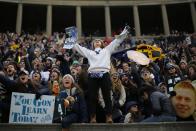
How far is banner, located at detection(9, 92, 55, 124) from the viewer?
9750 millimetres

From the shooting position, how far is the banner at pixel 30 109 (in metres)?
9.75

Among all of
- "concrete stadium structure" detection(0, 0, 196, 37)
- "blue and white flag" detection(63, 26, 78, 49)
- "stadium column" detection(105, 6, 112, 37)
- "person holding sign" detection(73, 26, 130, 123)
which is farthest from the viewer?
"stadium column" detection(105, 6, 112, 37)

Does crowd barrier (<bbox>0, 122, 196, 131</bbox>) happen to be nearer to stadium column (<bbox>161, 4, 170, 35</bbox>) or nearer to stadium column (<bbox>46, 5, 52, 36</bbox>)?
stadium column (<bbox>46, 5, 52, 36</bbox>)

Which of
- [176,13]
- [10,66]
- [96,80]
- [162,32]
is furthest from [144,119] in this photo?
[176,13]

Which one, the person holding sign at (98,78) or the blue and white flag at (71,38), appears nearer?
the person holding sign at (98,78)

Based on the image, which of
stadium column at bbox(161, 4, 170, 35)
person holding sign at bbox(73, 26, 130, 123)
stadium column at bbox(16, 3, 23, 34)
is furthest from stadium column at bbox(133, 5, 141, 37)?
person holding sign at bbox(73, 26, 130, 123)

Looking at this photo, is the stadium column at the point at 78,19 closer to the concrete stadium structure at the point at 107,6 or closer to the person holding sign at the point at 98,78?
the concrete stadium structure at the point at 107,6

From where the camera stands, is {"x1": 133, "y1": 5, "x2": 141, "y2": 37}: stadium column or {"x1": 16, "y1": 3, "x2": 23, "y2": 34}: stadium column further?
{"x1": 133, "y1": 5, "x2": 141, "y2": 37}: stadium column

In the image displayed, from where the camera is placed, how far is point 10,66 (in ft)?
40.4

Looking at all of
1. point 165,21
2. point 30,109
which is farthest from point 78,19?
point 30,109

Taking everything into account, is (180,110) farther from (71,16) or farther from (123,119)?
(71,16)

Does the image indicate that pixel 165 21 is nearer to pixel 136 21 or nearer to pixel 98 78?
pixel 136 21

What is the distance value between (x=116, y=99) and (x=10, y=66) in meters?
3.90

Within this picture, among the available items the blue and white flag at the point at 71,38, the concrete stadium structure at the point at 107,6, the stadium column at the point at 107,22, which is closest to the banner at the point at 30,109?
the blue and white flag at the point at 71,38
